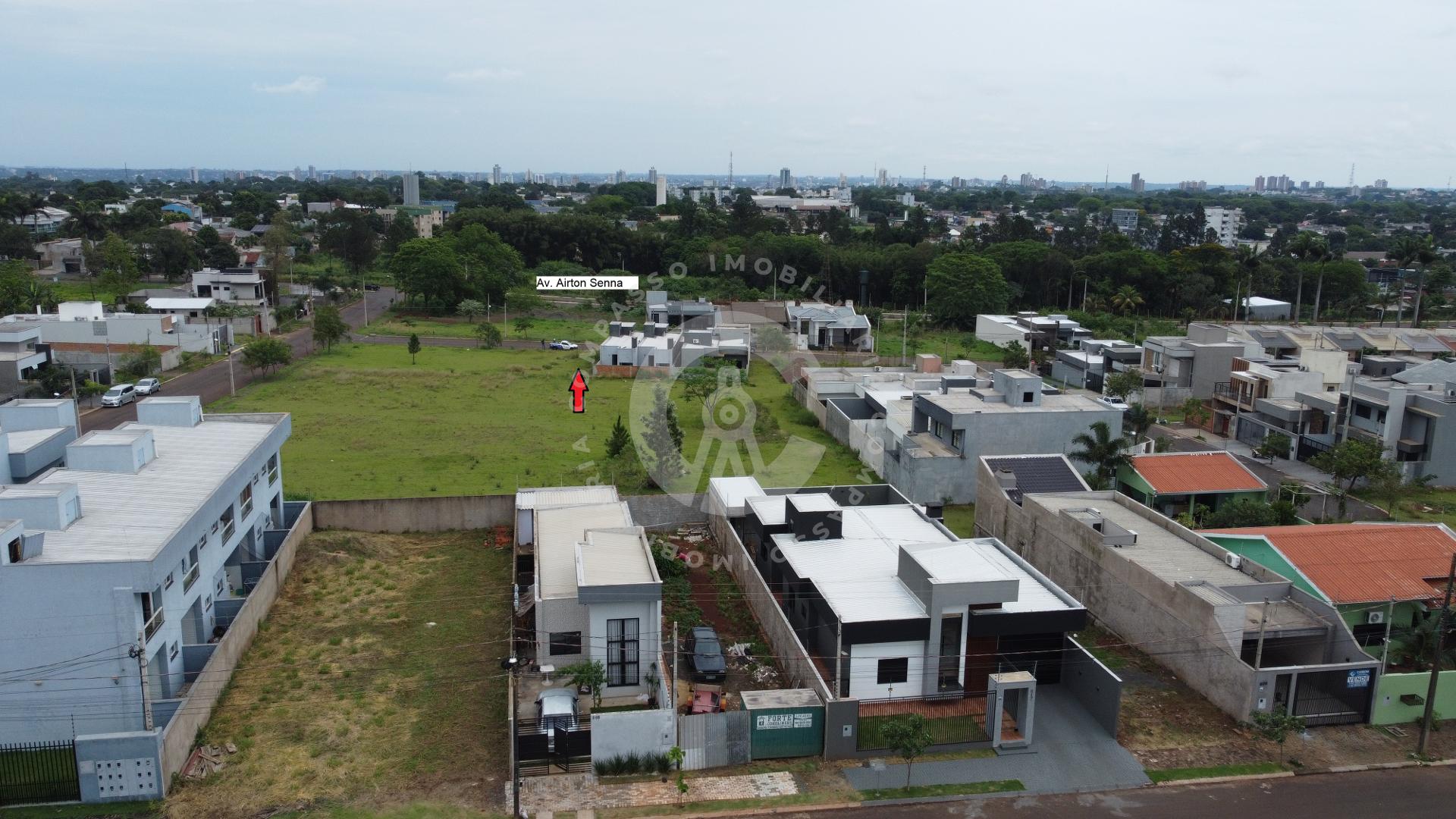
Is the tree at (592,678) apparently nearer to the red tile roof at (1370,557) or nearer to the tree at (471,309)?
the red tile roof at (1370,557)

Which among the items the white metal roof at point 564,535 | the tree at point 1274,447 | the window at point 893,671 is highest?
the white metal roof at point 564,535

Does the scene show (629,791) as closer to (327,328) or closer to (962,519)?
(962,519)

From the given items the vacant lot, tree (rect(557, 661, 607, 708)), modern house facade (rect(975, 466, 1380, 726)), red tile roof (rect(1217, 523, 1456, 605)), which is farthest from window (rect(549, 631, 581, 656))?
red tile roof (rect(1217, 523, 1456, 605))

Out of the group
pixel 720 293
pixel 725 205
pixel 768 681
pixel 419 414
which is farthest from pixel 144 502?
pixel 725 205

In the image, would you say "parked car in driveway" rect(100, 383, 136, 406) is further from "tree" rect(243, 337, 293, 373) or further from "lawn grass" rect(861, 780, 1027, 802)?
"lawn grass" rect(861, 780, 1027, 802)

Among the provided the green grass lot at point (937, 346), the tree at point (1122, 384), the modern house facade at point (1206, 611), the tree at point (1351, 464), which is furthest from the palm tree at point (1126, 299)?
the modern house facade at point (1206, 611)

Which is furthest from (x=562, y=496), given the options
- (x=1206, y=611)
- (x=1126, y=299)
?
(x=1126, y=299)

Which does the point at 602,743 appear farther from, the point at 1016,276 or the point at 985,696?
the point at 1016,276
